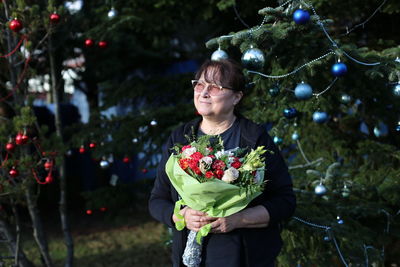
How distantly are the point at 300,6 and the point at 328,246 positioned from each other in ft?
5.92

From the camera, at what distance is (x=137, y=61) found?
387 inches

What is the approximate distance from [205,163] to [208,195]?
143 mm

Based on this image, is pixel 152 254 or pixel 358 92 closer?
pixel 358 92

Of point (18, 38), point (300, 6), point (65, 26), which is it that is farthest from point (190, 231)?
point (65, 26)

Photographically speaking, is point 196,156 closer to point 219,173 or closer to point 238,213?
point 219,173

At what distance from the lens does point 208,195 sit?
75.2 inches

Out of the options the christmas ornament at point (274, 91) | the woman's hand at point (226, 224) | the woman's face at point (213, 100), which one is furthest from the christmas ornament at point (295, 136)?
the woman's hand at point (226, 224)

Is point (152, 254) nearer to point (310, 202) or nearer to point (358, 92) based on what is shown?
point (310, 202)

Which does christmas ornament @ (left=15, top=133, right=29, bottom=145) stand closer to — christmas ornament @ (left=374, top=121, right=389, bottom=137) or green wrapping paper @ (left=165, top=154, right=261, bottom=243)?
green wrapping paper @ (left=165, top=154, right=261, bottom=243)

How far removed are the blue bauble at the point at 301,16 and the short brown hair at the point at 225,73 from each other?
1.92 feet

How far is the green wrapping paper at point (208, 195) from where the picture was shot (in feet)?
6.16

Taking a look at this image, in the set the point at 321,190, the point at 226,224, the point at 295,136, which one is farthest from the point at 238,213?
the point at 295,136

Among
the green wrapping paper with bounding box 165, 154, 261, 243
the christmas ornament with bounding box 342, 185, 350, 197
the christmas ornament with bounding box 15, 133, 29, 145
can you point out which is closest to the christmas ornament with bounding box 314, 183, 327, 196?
the christmas ornament with bounding box 342, 185, 350, 197

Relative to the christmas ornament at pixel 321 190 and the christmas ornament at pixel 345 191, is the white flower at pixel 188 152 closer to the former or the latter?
the christmas ornament at pixel 321 190
